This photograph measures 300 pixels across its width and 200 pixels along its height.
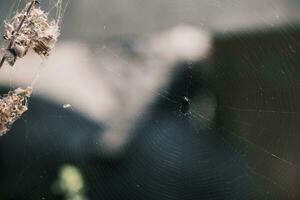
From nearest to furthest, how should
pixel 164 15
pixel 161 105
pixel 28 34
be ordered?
pixel 28 34
pixel 164 15
pixel 161 105

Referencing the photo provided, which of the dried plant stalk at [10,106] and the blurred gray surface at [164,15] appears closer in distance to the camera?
the dried plant stalk at [10,106]

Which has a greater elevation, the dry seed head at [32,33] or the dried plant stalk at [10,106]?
the dry seed head at [32,33]

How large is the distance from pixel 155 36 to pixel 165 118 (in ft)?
1.93

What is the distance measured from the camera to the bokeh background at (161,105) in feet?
10.7

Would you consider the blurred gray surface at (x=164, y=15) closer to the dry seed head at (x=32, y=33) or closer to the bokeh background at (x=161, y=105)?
the bokeh background at (x=161, y=105)

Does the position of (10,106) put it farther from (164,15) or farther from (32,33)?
(164,15)

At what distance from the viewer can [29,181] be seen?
12.3 feet

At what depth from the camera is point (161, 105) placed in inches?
137

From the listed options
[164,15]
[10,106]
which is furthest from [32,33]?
[164,15]

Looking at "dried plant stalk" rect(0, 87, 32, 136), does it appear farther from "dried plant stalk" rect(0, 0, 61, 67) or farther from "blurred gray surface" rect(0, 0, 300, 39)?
"blurred gray surface" rect(0, 0, 300, 39)

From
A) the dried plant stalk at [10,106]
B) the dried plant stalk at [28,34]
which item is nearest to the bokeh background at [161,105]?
the dried plant stalk at [28,34]

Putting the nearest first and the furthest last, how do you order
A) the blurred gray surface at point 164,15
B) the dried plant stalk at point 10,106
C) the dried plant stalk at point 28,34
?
the dried plant stalk at point 28,34, the dried plant stalk at point 10,106, the blurred gray surface at point 164,15

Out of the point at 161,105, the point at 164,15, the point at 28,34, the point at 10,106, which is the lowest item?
the point at 161,105

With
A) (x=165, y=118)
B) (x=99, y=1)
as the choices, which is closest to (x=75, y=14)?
(x=99, y=1)
